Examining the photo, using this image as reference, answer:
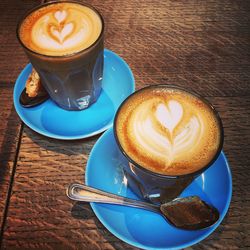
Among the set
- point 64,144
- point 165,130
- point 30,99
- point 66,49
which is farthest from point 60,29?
point 165,130

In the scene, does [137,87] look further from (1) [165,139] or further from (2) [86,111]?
(1) [165,139]

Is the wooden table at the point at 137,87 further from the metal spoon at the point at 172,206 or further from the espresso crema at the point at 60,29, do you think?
the espresso crema at the point at 60,29

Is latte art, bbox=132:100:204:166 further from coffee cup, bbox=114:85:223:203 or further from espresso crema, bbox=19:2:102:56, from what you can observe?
espresso crema, bbox=19:2:102:56

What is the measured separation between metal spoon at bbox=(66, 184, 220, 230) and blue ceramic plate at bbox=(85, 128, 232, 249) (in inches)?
0.6

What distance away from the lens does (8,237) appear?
70 cm

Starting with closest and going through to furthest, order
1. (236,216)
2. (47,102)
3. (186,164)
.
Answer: (186,164) → (236,216) → (47,102)

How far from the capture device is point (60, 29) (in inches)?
34.4

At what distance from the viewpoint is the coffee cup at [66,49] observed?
0.81 m

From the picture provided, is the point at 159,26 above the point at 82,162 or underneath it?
above

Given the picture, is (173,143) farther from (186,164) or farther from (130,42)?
(130,42)

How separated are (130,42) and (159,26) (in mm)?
144

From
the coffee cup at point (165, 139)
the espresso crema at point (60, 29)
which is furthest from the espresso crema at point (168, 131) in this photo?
the espresso crema at point (60, 29)

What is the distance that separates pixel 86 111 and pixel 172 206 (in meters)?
0.41

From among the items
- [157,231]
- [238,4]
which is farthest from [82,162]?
[238,4]
